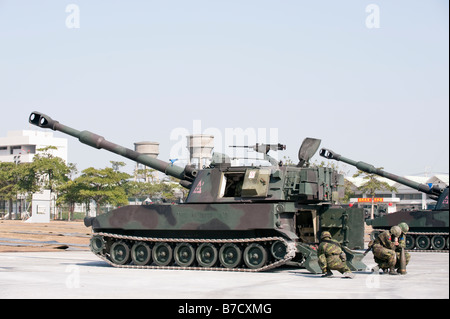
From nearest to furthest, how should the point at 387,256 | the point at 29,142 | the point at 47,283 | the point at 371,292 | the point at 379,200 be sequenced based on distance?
the point at 371,292 → the point at 47,283 → the point at 387,256 → the point at 379,200 → the point at 29,142

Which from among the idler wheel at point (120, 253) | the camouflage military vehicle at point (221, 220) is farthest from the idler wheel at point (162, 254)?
the idler wheel at point (120, 253)

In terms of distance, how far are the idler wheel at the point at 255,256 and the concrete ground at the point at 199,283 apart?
0.46 meters

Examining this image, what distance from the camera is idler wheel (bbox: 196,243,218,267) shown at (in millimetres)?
20828

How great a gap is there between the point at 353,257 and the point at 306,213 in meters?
3.62

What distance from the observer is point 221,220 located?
20.9m

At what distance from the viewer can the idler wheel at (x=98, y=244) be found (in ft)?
72.4

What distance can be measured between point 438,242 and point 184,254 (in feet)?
53.9

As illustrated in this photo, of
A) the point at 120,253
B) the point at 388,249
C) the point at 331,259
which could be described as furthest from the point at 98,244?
the point at 388,249

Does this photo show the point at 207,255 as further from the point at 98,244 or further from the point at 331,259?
the point at 331,259

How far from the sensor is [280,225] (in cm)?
2045

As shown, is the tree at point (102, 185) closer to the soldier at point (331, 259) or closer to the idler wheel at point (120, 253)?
the idler wheel at point (120, 253)
